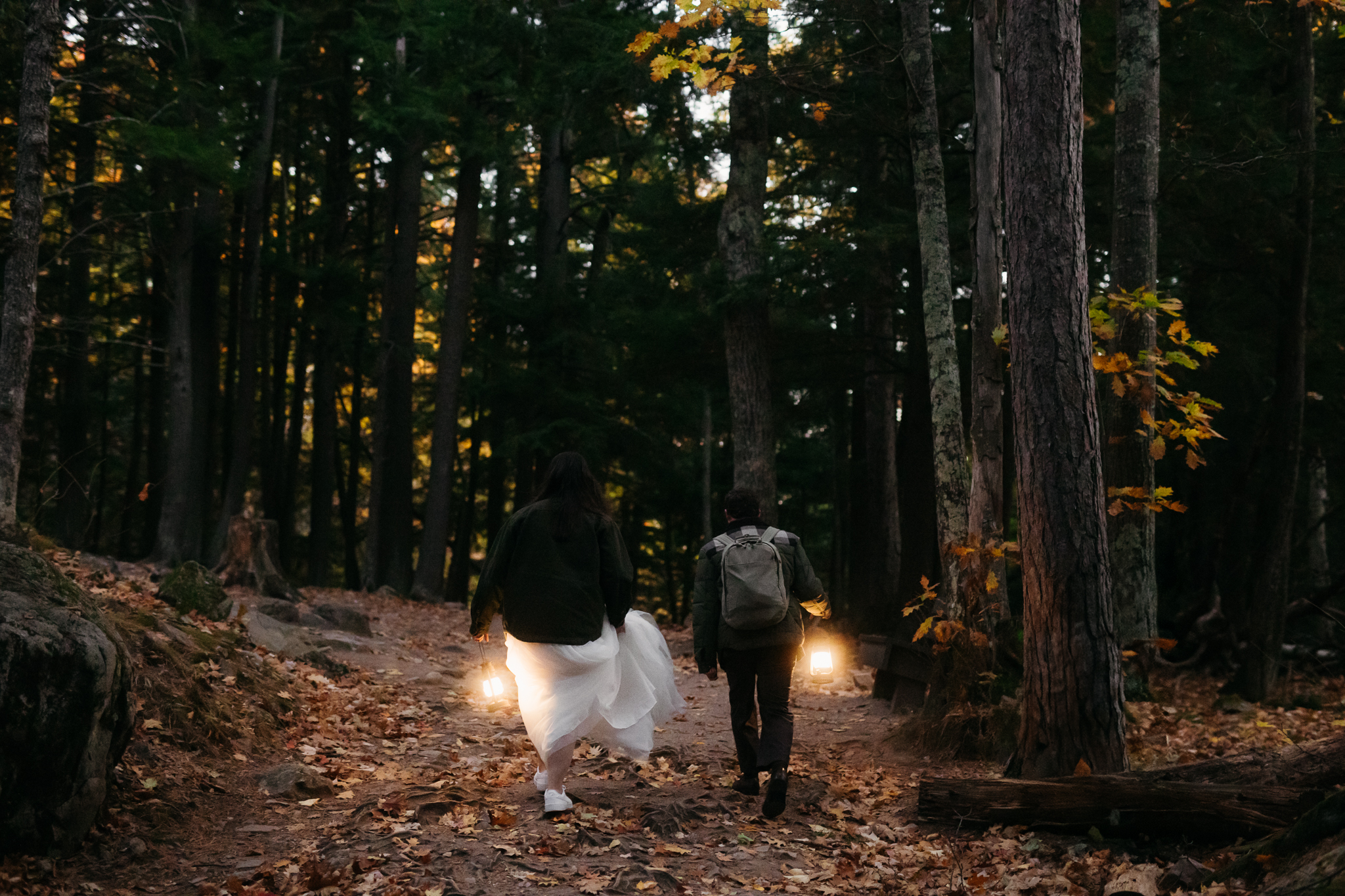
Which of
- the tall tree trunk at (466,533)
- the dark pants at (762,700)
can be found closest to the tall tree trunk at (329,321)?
the tall tree trunk at (466,533)

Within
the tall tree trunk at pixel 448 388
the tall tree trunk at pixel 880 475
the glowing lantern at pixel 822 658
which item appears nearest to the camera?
the glowing lantern at pixel 822 658

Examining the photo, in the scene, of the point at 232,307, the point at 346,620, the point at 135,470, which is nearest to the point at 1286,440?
the point at 346,620

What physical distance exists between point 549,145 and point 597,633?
21090mm

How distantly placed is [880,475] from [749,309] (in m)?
4.87

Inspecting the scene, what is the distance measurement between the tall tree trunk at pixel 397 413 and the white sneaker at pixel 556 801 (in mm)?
15447

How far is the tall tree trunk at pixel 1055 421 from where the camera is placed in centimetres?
593

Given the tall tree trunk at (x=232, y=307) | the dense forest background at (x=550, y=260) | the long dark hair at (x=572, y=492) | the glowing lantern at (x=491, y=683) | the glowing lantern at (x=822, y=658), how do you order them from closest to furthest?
the long dark hair at (x=572, y=492)
the glowing lantern at (x=491, y=683)
the glowing lantern at (x=822, y=658)
the dense forest background at (x=550, y=260)
the tall tree trunk at (x=232, y=307)

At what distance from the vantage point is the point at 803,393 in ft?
62.7

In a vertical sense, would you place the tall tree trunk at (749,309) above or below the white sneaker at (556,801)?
above

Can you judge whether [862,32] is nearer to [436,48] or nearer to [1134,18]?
[1134,18]

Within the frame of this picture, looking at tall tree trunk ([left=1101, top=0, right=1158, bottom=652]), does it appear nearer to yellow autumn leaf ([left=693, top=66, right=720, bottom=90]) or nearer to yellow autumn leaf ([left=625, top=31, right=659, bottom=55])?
yellow autumn leaf ([left=693, top=66, right=720, bottom=90])

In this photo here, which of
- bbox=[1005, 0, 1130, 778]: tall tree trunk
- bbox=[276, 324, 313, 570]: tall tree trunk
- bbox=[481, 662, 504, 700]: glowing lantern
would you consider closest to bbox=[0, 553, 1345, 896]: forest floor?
bbox=[481, 662, 504, 700]: glowing lantern

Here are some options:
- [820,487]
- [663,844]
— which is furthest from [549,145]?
[663,844]

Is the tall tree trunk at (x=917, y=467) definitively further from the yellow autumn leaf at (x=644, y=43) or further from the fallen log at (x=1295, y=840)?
the fallen log at (x=1295, y=840)
